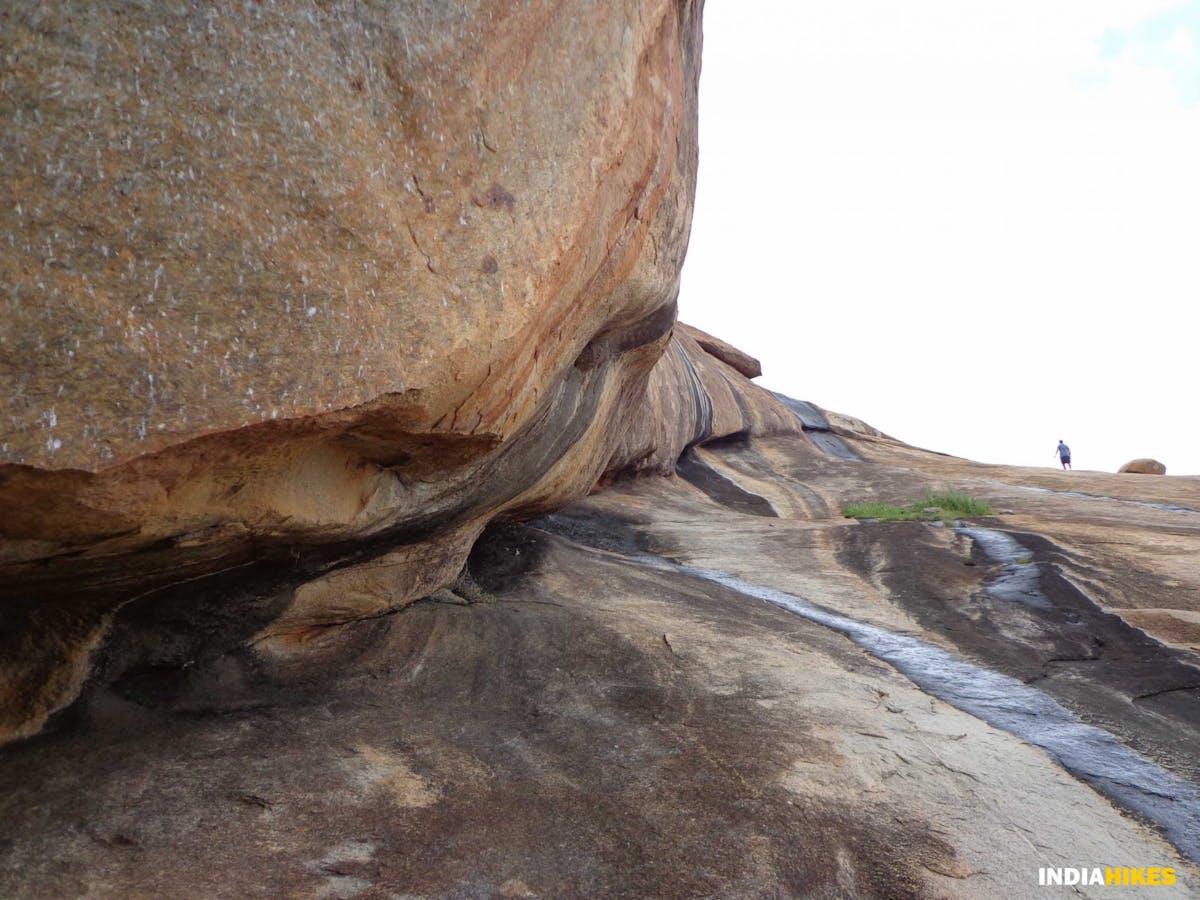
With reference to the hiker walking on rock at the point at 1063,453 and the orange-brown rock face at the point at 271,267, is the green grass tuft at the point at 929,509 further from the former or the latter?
the hiker walking on rock at the point at 1063,453

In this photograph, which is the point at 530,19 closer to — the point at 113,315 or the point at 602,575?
the point at 113,315

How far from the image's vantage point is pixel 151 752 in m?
4.53

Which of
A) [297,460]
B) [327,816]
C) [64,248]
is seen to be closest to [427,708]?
[327,816]

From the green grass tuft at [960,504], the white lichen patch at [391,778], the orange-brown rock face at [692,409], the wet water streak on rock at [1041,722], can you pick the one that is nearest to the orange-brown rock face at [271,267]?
the white lichen patch at [391,778]

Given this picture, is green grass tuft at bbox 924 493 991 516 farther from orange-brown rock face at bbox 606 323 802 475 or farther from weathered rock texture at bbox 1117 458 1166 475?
weathered rock texture at bbox 1117 458 1166 475

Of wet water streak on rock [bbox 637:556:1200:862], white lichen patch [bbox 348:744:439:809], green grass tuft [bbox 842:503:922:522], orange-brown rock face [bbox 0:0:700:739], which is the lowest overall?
white lichen patch [bbox 348:744:439:809]

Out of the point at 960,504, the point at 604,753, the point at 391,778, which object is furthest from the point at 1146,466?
the point at 391,778

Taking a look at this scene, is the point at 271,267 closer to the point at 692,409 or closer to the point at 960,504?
the point at 960,504

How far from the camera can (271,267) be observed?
11.3 feet

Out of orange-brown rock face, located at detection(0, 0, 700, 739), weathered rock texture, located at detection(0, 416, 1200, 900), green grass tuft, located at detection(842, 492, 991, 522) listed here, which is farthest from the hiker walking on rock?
orange-brown rock face, located at detection(0, 0, 700, 739)

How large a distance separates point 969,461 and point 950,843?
15.5 meters

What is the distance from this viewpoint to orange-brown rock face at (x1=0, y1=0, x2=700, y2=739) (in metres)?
3.06

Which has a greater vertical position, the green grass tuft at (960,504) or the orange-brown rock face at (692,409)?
the orange-brown rock face at (692,409)

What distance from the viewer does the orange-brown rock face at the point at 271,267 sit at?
10.0 feet
